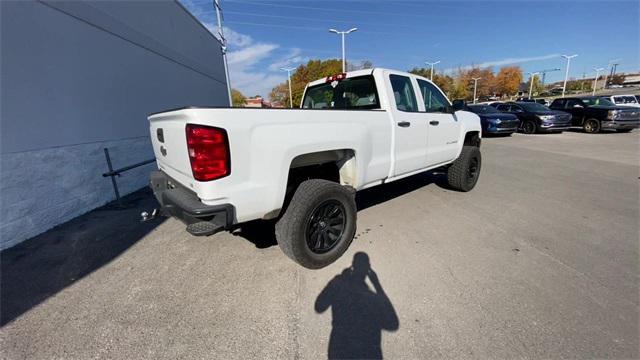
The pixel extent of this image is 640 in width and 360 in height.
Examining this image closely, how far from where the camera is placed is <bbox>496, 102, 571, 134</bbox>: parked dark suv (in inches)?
532

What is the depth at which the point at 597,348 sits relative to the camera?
71.8 inches

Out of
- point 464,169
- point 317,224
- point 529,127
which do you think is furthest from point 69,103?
point 529,127

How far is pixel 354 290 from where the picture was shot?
2.47 m

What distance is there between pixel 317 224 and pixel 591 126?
17.7 m

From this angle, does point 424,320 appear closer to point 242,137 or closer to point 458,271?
point 458,271

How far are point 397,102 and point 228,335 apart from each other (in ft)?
10.4

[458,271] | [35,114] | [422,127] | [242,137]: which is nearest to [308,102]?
[422,127]

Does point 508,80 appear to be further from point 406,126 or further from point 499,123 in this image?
point 406,126

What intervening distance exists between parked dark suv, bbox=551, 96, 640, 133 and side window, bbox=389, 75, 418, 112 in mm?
15231

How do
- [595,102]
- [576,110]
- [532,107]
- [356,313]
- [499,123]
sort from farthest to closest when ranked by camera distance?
[532,107] → [595,102] → [576,110] → [499,123] → [356,313]

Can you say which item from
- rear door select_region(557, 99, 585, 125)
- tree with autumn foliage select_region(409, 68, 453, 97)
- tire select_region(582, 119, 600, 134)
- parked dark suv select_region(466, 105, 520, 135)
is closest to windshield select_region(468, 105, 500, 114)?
parked dark suv select_region(466, 105, 520, 135)

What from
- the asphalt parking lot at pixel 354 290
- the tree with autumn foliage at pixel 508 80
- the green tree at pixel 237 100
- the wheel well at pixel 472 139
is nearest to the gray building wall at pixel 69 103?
the asphalt parking lot at pixel 354 290

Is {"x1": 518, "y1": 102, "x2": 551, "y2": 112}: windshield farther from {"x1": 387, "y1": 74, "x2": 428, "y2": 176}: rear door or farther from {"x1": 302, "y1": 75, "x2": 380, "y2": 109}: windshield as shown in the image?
{"x1": 302, "y1": 75, "x2": 380, "y2": 109}: windshield

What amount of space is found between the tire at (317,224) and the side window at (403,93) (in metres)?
1.53
